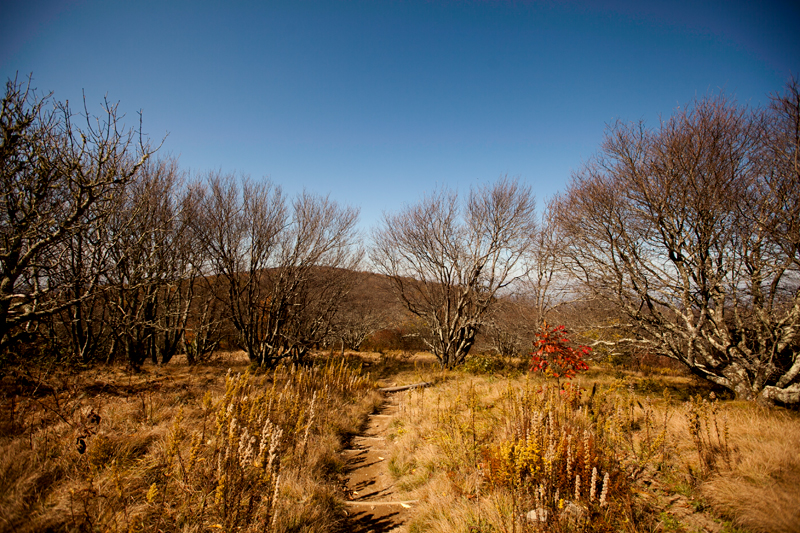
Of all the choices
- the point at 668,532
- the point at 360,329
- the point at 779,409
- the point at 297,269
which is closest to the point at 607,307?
the point at 779,409

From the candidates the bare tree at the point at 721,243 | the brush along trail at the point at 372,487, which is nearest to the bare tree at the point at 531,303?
the bare tree at the point at 721,243

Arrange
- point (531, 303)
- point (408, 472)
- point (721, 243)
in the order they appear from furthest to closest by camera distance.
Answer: point (531, 303) → point (721, 243) → point (408, 472)

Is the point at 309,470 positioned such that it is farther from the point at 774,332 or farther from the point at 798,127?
the point at 798,127

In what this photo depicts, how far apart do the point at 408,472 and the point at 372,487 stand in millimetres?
476

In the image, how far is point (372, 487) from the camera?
3.68 m

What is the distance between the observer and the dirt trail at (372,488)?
2.91 m

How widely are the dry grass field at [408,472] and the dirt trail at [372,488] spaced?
12cm

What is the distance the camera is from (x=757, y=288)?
567 cm

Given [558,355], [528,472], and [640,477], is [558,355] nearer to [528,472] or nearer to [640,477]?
[640,477]

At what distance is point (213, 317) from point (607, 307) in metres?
15.3

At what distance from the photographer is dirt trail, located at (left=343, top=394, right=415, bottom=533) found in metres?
2.91

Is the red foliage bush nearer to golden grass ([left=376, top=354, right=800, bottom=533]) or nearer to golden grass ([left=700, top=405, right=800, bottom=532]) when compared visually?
golden grass ([left=376, top=354, right=800, bottom=533])

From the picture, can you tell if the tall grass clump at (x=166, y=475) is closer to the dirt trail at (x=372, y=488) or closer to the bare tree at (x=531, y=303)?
the dirt trail at (x=372, y=488)

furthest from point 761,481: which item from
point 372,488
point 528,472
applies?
point 372,488
